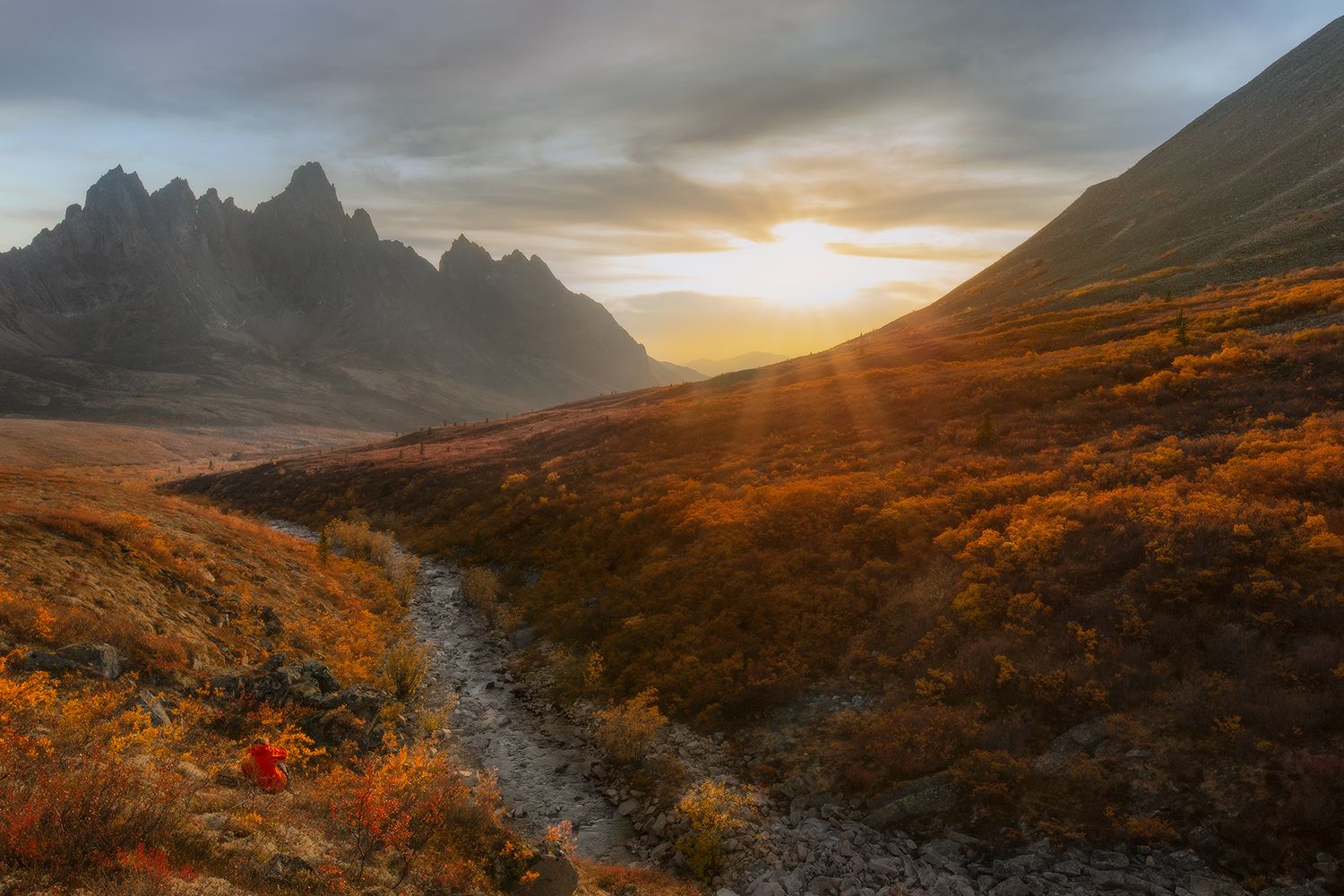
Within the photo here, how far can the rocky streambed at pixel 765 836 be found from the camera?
39.4 feet

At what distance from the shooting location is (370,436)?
632 feet

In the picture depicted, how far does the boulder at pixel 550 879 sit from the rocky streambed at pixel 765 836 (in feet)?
10.7

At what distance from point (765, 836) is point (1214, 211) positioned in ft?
350

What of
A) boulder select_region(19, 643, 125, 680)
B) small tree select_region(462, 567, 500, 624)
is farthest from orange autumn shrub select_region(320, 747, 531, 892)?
small tree select_region(462, 567, 500, 624)

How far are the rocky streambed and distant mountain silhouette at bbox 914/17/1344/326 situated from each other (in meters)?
69.0

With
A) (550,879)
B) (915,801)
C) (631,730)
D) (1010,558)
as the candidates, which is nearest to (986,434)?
(1010,558)

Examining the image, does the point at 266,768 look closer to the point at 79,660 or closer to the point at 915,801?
the point at 79,660

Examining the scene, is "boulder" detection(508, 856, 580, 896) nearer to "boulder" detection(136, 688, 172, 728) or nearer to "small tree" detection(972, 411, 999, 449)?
"boulder" detection(136, 688, 172, 728)

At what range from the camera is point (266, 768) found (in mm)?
11750

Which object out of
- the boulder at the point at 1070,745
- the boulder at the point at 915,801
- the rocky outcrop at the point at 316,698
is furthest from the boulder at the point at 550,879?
the boulder at the point at 1070,745

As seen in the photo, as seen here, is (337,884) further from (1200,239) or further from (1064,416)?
(1200,239)

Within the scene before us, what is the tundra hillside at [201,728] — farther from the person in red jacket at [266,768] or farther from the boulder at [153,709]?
the person in red jacket at [266,768]

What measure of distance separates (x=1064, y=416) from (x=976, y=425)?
4.19 m

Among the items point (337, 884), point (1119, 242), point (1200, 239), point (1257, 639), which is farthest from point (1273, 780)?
point (1119, 242)
